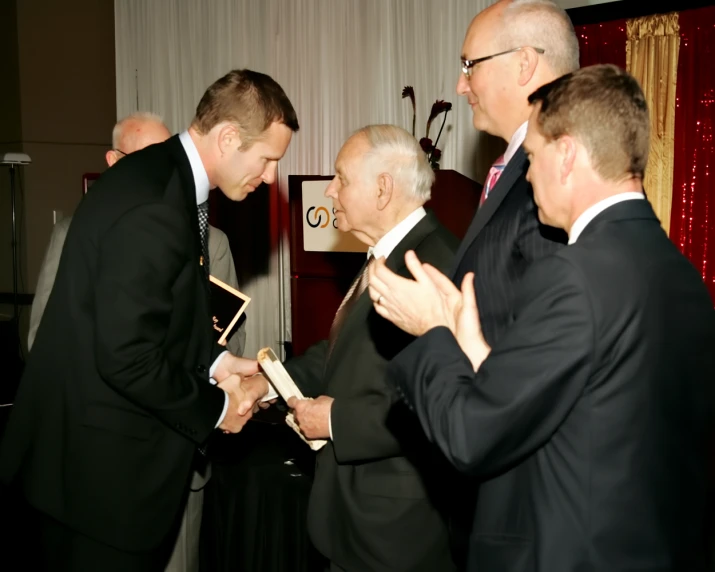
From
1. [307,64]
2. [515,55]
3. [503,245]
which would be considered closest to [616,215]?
[503,245]

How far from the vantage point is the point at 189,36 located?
6727mm

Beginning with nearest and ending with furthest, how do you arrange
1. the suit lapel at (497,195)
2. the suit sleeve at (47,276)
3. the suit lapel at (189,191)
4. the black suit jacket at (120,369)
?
the suit lapel at (497,195), the black suit jacket at (120,369), the suit lapel at (189,191), the suit sleeve at (47,276)

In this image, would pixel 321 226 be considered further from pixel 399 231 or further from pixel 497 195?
pixel 497 195

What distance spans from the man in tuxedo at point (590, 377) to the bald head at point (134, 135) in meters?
2.28

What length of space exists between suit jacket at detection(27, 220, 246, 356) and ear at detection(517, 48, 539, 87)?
5.21 ft

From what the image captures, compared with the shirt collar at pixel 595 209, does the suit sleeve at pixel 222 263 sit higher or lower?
lower

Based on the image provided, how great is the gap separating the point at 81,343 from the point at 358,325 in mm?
721

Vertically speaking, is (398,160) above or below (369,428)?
above

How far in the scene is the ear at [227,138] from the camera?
6.83ft

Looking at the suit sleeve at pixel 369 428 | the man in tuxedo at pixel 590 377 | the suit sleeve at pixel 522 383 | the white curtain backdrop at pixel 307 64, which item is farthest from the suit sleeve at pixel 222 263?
the white curtain backdrop at pixel 307 64

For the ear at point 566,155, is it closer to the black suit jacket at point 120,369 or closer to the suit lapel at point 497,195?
the suit lapel at point 497,195

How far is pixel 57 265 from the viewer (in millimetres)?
2840

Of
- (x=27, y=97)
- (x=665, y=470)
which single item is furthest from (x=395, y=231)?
(x=27, y=97)

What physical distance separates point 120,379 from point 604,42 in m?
3.30
